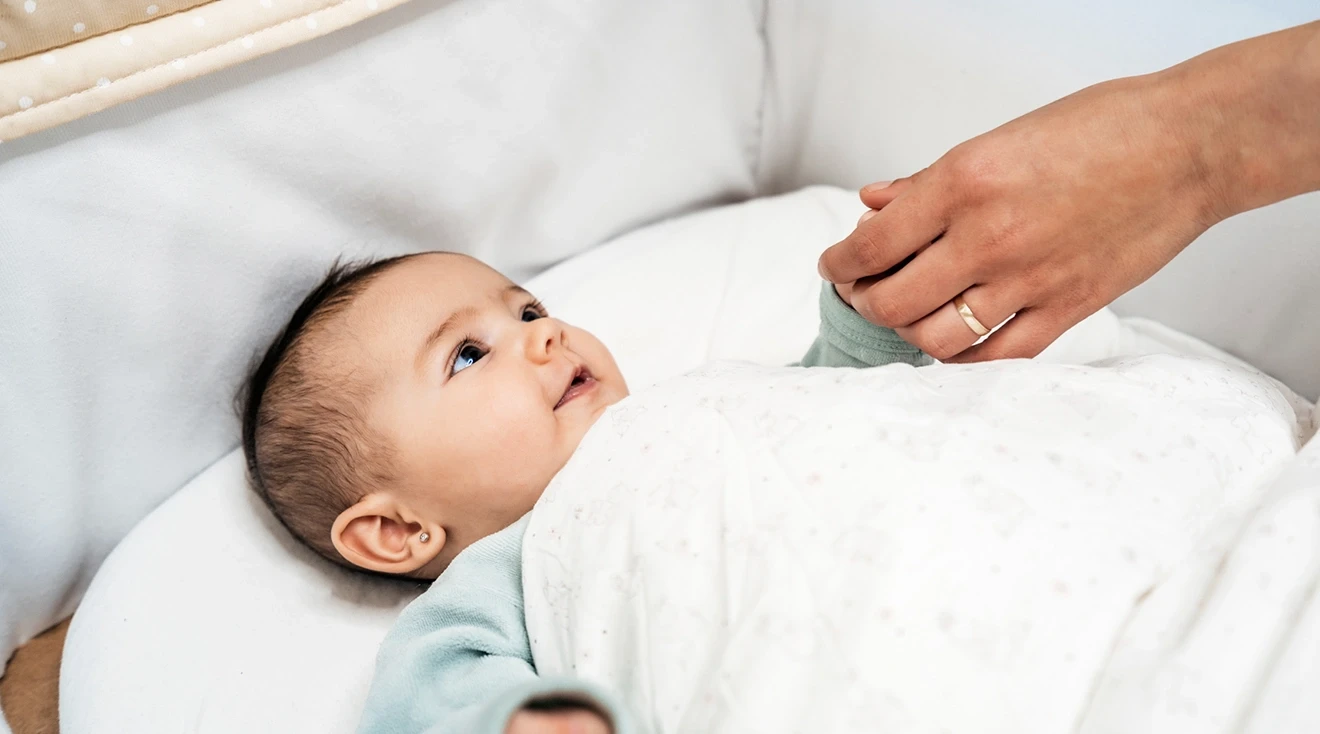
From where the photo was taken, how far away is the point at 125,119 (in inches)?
31.1

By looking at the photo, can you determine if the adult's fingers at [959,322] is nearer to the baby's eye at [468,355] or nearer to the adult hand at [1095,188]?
the adult hand at [1095,188]

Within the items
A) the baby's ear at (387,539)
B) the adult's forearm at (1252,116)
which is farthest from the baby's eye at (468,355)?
the adult's forearm at (1252,116)

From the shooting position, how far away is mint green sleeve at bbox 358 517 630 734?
0.67 metres

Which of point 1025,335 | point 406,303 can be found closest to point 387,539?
point 406,303

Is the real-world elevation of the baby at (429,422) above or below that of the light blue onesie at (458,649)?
above

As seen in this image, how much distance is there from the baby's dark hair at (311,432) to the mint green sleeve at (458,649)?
14 centimetres

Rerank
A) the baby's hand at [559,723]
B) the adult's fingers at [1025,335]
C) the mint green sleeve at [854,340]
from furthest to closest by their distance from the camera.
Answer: the mint green sleeve at [854,340] → the adult's fingers at [1025,335] → the baby's hand at [559,723]

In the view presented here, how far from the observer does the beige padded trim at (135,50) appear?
0.71 meters

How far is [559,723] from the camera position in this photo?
19.3 inches

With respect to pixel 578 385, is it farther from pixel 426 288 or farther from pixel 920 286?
pixel 920 286

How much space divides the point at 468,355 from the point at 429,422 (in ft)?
0.29

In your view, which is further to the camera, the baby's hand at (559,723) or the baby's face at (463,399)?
the baby's face at (463,399)

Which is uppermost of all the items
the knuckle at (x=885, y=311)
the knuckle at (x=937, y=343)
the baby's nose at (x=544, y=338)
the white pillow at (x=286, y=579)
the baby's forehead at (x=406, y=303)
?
the knuckle at (x=885, y=311)

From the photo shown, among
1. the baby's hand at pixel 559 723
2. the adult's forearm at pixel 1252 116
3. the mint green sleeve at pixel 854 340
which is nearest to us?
the baby's hand at pixel 559 723
